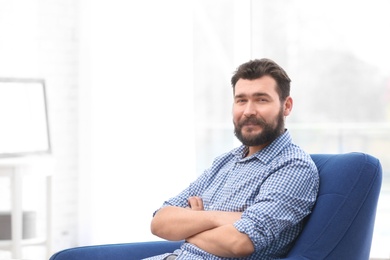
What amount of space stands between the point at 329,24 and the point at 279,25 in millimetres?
708

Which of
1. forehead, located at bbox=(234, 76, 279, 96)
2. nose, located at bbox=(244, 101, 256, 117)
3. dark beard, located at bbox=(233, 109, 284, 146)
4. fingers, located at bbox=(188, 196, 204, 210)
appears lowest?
fingers, located at bbox=(188, 196, 204, 210)

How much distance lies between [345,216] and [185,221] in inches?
20.7

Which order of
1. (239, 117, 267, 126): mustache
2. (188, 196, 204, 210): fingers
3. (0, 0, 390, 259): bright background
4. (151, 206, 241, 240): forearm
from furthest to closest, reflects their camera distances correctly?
(0, 0, 390, 259): bright background
(188, 196, 204, 210): fingers
(239, 117, 267, 126): mustache
(151, 206, 241, 240): forearm

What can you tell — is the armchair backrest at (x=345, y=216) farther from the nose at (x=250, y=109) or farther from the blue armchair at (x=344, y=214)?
the nose at (x=250, y=109)

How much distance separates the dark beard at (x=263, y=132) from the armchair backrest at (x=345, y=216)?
28 cm

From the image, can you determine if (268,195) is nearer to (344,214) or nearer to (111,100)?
(344,214)

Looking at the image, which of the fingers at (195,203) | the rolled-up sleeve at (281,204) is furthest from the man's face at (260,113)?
the fingers at (195,203)

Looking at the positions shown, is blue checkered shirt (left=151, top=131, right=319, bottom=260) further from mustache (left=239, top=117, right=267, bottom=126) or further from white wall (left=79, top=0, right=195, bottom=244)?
white wall (left=79, top=0, right=195, bottom=244)

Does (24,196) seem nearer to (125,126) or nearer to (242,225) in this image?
(125,126)

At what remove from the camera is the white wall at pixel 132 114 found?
16.6ft

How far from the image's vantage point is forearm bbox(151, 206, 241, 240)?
239cm

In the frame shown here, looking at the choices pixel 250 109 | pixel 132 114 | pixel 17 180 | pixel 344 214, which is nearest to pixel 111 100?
pixel 132 114

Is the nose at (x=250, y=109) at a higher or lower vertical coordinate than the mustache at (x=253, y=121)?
higher

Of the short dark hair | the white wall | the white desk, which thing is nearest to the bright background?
the white wall
